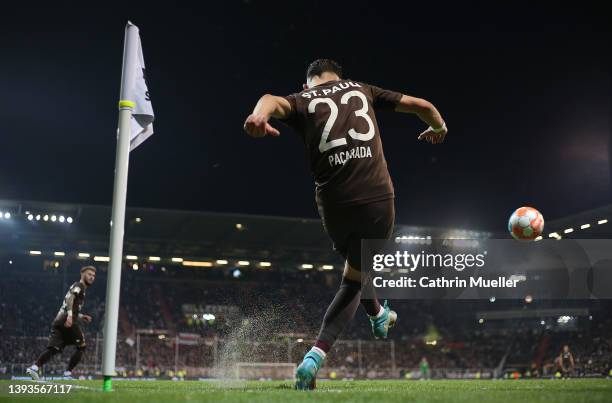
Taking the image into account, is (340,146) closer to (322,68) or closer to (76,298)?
(322,68)

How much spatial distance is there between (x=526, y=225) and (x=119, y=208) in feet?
23.5

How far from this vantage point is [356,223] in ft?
14.0

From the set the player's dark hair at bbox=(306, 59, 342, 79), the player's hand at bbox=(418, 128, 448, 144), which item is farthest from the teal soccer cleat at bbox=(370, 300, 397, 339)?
the player's dark hair at bbox=(306, 59, 342, 79)

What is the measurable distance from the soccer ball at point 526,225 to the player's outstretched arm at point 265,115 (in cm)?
652

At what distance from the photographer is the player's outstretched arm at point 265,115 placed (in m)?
3.69

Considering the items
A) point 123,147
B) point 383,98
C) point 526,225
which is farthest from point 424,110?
point 526,225

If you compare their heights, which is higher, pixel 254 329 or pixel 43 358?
pixel 254 329

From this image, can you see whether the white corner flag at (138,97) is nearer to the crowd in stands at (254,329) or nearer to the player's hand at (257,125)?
the player's hand at (257,125)

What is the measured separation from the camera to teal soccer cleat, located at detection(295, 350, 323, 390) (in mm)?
4121

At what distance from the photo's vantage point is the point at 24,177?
34875 mm

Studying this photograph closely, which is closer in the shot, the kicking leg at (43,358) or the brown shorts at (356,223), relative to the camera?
the brown shorts at (356,223)

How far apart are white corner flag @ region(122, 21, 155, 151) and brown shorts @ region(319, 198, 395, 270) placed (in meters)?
1.57

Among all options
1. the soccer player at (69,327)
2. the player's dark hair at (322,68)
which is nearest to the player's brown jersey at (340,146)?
the player's dark hair at (322,68)

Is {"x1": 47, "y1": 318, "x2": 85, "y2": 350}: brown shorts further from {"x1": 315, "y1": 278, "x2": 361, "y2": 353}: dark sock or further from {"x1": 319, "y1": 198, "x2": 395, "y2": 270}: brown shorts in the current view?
{"x1": 319, "y1": 198, "x2": 395, "y2": 270}: brown shorts
